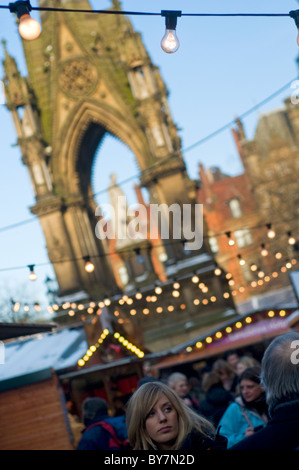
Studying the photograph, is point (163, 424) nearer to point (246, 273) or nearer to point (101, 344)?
point (101, 344)

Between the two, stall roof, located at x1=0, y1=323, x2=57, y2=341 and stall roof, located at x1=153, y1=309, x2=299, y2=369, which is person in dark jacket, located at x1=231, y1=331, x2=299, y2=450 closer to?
stall roof, located at x1=0, y1=323, x2=57, y2=341

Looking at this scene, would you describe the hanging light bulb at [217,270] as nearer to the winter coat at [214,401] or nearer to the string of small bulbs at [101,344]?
the string of small bulbs at [101,344]

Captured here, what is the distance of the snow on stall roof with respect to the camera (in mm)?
12039

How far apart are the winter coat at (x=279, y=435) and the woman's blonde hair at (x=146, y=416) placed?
0.87m

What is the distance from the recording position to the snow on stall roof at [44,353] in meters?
12.0

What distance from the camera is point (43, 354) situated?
13.0 metres

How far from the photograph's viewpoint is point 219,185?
62.0 m

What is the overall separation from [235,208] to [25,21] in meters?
56.2

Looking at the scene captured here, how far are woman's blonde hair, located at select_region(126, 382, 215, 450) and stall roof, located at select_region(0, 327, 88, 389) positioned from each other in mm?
7951
